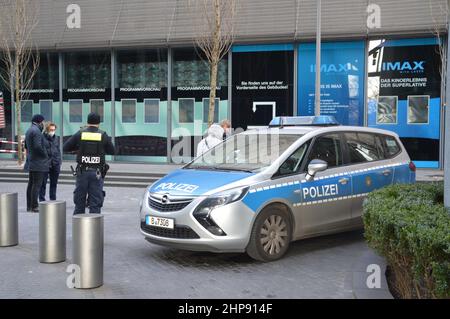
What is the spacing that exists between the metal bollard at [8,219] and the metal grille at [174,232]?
7.21 ft

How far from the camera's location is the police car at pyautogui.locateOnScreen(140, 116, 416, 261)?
6.42 metres

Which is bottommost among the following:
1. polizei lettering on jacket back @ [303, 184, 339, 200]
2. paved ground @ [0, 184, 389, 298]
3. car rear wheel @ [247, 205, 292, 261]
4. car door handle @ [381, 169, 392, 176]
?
paved ground @ [0, 184, 389, 298]

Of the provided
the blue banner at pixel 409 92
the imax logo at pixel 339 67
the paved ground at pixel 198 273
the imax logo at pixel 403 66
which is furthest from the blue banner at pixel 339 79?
the paved ground at pixel 198 273

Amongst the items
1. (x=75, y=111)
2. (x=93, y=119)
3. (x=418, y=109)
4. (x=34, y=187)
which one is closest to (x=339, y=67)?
(x=418, y=109)

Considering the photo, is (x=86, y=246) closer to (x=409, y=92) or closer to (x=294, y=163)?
(x=294, y=163)

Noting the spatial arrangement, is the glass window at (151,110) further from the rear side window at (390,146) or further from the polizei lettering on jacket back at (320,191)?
the polizei lettering on jacket back at (320,191)

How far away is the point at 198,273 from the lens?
6309 millimetres

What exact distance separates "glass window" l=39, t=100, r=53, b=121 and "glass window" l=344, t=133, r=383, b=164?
1696 centimetres

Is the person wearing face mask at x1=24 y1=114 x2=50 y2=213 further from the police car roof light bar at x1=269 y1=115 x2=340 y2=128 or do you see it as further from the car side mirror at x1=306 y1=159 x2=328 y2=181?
the car side mirror at x1=306 y1=159 x2=328 y2=181

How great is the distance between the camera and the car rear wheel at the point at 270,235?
6570 millimetres

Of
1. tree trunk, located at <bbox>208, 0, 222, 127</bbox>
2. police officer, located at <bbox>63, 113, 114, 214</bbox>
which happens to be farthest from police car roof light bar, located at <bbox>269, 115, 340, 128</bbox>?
tree trunk, located at <bbox>208, 0, 222, 127</bbox>

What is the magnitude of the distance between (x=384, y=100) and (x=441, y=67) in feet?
6.77

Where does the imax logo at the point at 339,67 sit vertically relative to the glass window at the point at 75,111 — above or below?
above

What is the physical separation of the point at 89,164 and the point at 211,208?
251 cm
